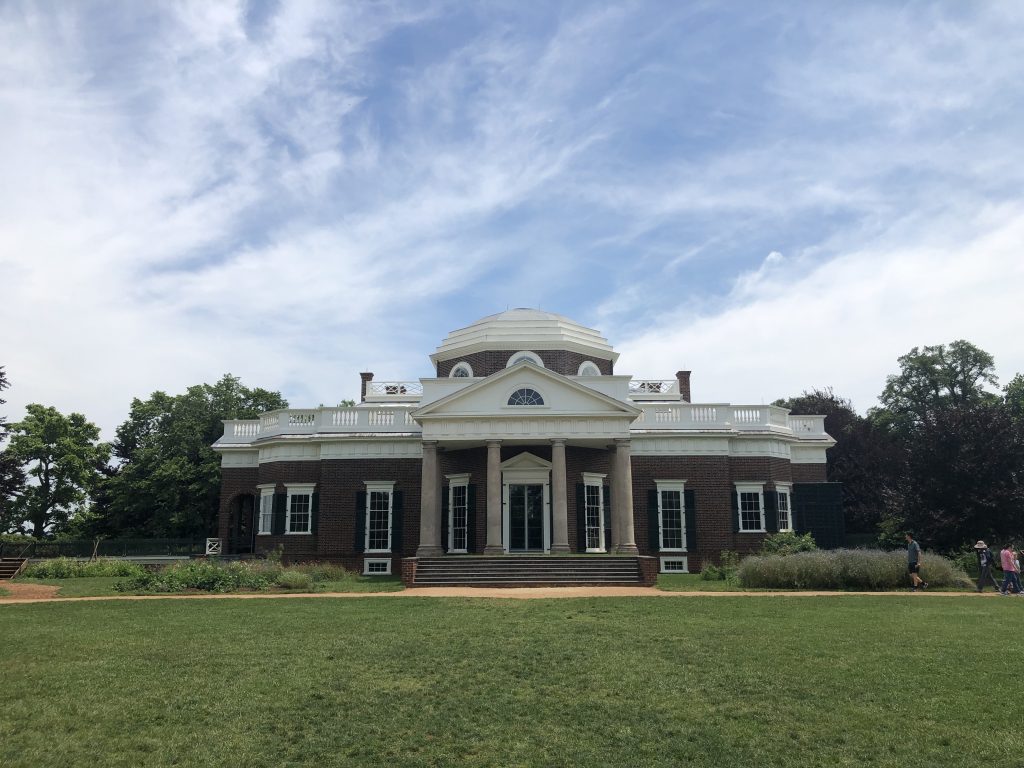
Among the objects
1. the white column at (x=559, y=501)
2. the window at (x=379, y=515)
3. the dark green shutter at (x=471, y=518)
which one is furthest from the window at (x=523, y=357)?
the window at (x=379, y=515)

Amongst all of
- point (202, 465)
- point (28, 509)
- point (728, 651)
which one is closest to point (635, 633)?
point (728, 651)

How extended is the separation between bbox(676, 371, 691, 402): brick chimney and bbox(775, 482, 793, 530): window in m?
6.59

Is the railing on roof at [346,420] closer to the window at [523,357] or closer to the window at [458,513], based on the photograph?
the window at [458,513]

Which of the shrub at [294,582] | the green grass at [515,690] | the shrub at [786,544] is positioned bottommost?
the green grass at [515,690]

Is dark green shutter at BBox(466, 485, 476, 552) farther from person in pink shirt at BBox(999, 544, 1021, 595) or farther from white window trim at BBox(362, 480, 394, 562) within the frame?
person in pink shirt at BBox(999, 544, 1021, 595)

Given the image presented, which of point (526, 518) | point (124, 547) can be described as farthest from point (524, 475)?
point (124, 547)

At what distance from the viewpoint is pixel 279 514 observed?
31234 mm

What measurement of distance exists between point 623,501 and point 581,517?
3.28m

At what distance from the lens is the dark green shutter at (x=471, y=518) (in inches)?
1197

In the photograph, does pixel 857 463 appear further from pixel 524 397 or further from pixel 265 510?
pixel 265 510

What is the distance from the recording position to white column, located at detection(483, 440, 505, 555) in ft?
88.2

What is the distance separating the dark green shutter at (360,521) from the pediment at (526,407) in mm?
4685

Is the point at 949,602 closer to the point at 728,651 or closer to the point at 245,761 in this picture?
the point at 728,651

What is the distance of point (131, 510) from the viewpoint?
142ft
